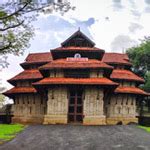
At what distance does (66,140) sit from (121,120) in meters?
22.0

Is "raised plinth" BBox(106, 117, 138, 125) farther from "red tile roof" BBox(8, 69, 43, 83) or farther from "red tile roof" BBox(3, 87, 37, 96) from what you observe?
"red tile roof" BBox(8, 69, 43, 83)

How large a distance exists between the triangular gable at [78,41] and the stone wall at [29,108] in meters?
7.63

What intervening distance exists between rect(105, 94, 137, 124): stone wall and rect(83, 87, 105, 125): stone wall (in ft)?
22.4

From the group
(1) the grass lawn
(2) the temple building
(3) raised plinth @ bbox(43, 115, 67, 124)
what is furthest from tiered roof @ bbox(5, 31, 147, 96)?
(1) the grass lawn

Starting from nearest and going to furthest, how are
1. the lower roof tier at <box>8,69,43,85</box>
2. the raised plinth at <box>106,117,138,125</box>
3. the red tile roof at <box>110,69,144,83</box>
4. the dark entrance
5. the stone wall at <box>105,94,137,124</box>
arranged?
the dark entrance → the raised plinth at <box>106,117,138,125</box> → the stone wall at <box>105,94,137,124</box> → the red tile roof at <box>110,69,144,83</box> → the lower roof tier at <box>8,69,43,85</box>

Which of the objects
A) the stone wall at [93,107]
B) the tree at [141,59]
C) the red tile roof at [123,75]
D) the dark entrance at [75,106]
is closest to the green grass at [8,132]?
the dark entrance at [75,106]

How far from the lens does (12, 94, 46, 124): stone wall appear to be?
49094mm

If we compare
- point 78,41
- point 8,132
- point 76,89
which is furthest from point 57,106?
point 78,41

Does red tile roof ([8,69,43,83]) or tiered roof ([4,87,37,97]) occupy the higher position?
red tile roof ([8,69,43,83])

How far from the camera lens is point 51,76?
142ft

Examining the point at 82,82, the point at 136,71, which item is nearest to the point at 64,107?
the point at 82,82

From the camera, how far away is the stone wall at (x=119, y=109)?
157 ft

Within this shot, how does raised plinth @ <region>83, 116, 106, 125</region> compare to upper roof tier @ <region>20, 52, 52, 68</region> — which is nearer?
raised plinth @ <region>83, 116, 106, 125</region>

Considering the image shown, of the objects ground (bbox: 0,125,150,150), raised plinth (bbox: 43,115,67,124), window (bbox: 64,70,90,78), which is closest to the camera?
ground (bbox: 0,125,150,150)
